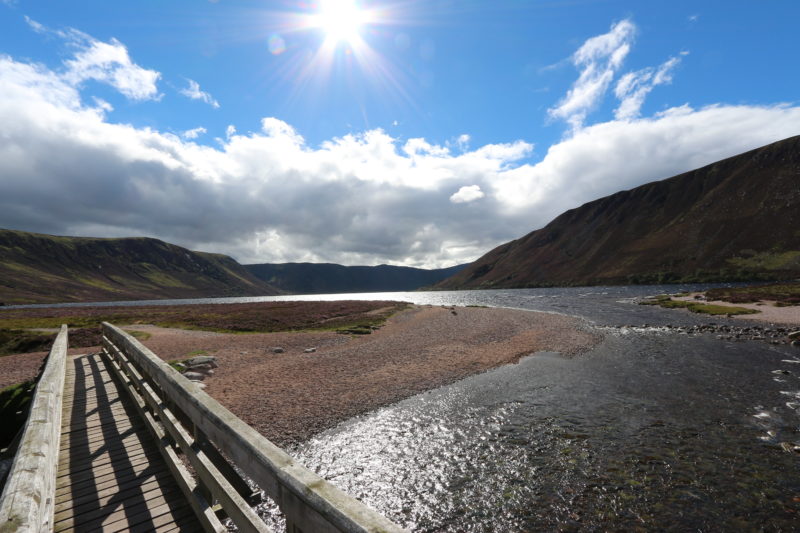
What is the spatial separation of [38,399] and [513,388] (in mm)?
19158

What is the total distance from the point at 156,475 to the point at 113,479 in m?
0.79

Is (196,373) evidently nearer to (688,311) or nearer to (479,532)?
(479,532)

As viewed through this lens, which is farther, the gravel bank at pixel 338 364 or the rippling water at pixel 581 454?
the gravel bank at pixel 338 364

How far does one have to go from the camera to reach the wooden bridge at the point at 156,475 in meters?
3.09

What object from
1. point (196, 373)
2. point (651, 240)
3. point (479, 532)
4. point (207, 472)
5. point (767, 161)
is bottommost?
point (479, 532)

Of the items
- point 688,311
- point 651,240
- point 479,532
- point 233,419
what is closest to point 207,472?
point 233,419

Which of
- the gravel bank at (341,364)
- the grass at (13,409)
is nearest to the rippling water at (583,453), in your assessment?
the gravel bank at (341,364)

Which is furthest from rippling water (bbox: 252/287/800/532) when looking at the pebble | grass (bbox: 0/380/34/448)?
grass (bbox: 0/380/34/448)

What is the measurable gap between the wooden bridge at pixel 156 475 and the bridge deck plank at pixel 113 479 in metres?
0.02

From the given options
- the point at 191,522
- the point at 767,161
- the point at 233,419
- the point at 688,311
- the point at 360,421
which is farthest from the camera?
the point at 767,161

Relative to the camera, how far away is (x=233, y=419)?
16.0 feet

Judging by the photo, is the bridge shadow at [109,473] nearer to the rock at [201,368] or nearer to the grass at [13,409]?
the grass at [13,409]

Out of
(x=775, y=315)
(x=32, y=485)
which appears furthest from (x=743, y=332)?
(x=32, y=485)

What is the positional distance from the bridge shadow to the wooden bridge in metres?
0.02
